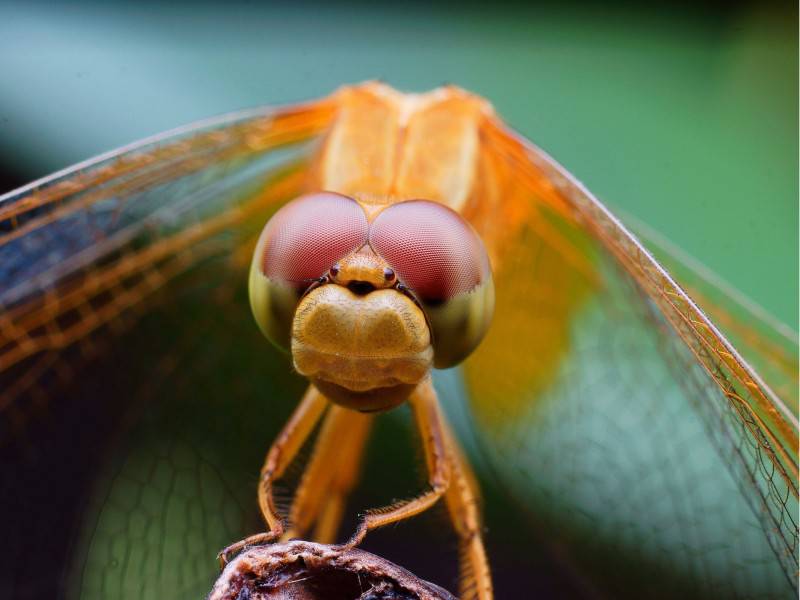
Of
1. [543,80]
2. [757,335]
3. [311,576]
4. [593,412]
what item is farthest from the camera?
[543,80]

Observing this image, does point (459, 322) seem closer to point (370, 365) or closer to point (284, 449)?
point (370, 365)

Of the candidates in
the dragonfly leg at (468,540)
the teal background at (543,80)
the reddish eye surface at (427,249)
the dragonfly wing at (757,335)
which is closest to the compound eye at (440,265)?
the reddish eye surface at (427,249)

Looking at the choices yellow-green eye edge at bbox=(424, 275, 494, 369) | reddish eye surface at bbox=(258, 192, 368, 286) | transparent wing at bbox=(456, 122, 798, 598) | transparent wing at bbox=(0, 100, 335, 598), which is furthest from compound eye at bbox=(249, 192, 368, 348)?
transparent wing at bbox=(456, 122, 798, 598)

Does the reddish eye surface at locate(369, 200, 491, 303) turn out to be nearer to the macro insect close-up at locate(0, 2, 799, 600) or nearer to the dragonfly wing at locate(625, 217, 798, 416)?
the macro insect close-up at locate(0, 2, 799, 600)

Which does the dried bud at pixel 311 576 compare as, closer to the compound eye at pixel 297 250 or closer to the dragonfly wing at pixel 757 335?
the compound eye at pixel 297 250

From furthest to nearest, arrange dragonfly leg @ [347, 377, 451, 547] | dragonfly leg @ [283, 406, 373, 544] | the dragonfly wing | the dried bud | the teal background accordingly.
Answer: the teal background
the dragonfly wing
dragonfly leg @ [283, 406, 373, 544]
dragonfly leg @ [347, 377, 451, 547]
the dried bud

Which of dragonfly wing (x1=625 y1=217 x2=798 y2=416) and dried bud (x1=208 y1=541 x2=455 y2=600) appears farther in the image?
dragonfly wing (x1=625 y1=217 x2=798 y2=416)

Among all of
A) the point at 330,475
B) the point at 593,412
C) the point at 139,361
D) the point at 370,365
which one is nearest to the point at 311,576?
the point at 370,365
